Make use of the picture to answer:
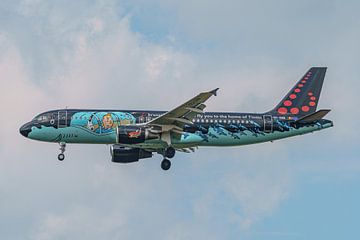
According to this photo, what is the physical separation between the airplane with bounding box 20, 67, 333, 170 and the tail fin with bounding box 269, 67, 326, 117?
0.39 metres

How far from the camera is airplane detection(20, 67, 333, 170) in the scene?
80.7 meters

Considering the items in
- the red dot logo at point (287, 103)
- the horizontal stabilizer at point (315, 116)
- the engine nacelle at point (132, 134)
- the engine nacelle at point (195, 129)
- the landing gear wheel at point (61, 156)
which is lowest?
the landing gear wheel at point (61, 156)

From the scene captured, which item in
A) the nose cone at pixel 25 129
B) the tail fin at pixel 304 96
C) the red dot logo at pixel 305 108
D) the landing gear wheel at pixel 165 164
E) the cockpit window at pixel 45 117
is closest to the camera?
the cockpit window at pixel 45 117

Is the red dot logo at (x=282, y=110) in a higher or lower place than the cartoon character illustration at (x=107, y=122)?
higher

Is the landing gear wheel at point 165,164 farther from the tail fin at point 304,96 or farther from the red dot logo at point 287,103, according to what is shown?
the red dot logo at point 287,103

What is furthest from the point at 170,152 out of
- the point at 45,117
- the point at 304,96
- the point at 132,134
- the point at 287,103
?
the point at 304,96

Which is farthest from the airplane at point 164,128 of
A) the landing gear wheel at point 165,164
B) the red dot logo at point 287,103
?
the red dot logo at point 287,103

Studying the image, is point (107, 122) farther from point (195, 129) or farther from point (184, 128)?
point (195, 129)

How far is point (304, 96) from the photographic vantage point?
296 feet

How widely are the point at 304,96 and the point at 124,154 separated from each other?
1771 cm

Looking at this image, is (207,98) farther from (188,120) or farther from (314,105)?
(314,105)

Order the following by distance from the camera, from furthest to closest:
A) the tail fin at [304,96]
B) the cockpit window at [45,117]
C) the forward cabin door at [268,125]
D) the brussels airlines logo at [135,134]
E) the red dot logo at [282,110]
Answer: the tail fin at [304,96] < the red dot logo at [282,110] < the forward cabin door at [268,125] < the cockpit window at [45,117] < the brussels airlines logo at [135,134]

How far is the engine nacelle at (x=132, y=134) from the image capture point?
8000 cm

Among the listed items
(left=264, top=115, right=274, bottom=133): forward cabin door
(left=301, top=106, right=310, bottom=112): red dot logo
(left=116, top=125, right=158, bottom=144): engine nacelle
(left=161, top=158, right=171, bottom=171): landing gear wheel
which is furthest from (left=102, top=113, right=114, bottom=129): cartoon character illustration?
(left=301, top=106, right=310, bottom=112): red dot logo
